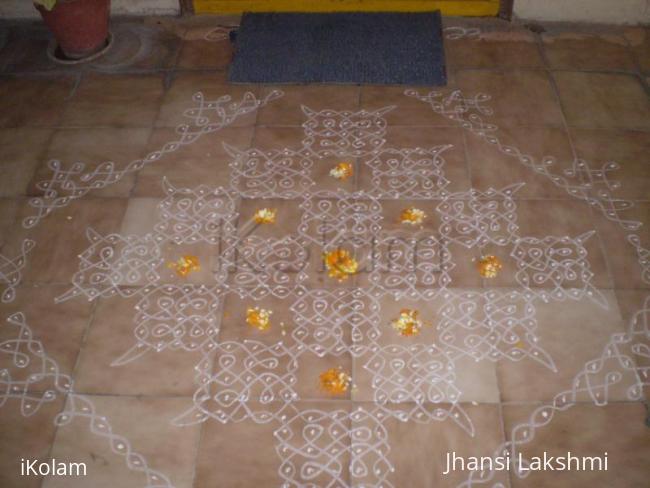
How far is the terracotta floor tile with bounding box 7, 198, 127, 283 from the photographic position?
1.98 m

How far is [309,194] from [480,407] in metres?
0.95

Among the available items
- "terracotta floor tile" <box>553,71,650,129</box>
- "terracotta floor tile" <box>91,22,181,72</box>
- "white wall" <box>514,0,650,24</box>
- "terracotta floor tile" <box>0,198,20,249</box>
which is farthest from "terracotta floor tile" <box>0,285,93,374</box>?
→ "white wall" <box>514,0,650,24</box>

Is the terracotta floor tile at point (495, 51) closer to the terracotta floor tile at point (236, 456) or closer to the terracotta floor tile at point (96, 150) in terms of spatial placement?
the terracotta floor tile at point (96, 150)

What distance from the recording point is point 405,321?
1802 mm

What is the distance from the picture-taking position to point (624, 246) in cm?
197

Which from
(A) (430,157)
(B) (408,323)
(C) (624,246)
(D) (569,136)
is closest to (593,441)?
(B) (408,323)

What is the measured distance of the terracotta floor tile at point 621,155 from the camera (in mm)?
2135

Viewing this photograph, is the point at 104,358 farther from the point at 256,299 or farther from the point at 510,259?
the point at 510,259

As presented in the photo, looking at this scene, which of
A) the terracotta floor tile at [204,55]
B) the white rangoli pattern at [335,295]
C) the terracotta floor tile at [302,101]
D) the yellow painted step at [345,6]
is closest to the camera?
the white rangoli pattern at [335,295]

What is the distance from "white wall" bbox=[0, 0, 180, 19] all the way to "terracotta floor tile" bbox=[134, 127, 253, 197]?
35.6 inches

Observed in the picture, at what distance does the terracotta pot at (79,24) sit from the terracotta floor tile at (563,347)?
7.39 feet

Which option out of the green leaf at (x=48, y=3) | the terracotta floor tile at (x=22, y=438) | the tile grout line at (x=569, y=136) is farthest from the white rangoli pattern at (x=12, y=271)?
the tile grout line at (x=569, y=136)

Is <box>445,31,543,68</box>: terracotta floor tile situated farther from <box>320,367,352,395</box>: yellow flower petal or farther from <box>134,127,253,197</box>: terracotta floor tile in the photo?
<box>320,367,352,395</box>: yellow flower petal

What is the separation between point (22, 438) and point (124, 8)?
218 cm
